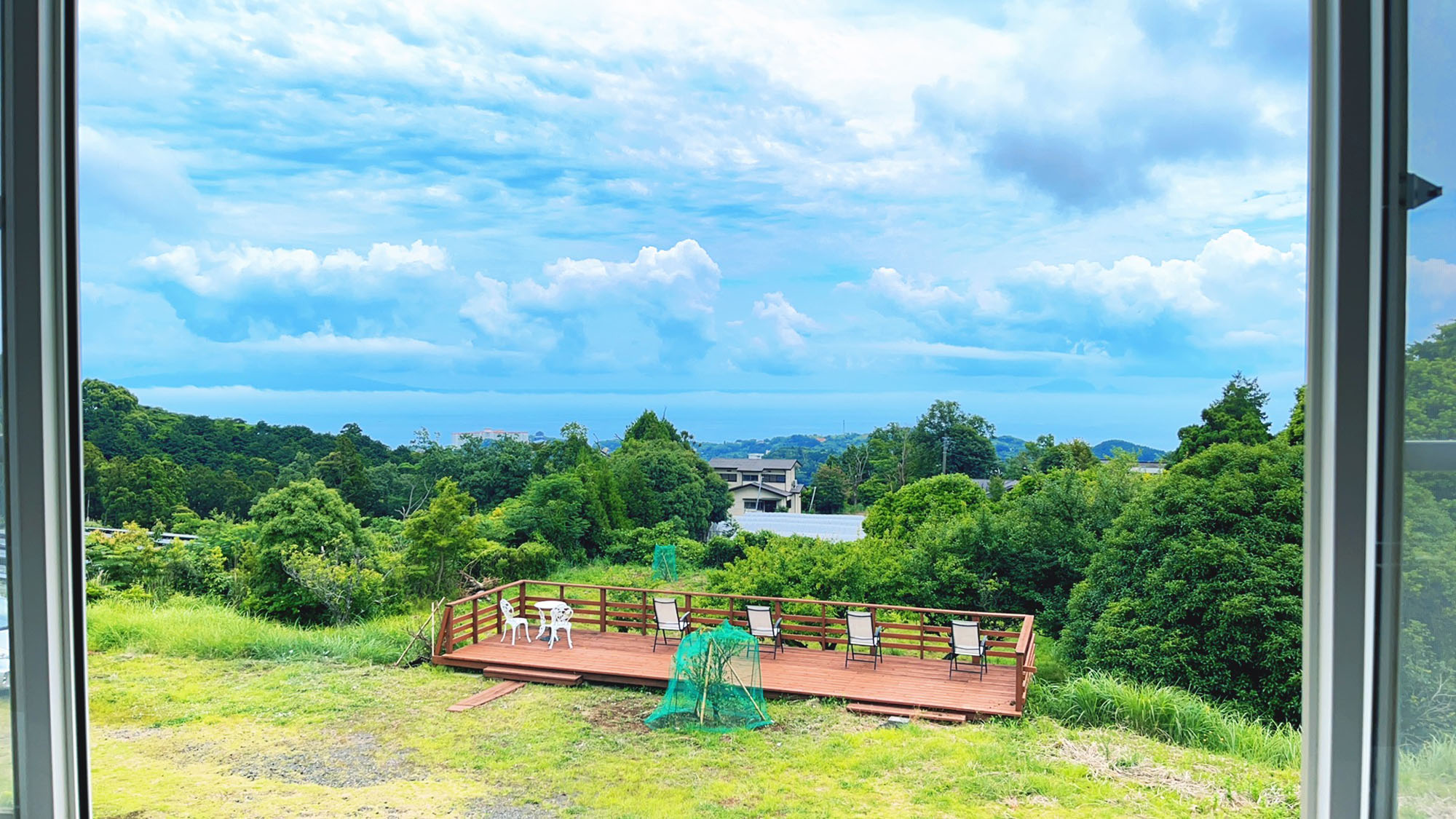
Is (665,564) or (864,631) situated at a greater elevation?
(864,631)

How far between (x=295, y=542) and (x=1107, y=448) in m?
11.1

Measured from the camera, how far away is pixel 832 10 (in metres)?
15.8

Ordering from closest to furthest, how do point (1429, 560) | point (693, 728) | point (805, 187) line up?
point (1429, 560)
point (693, 728)
point (805, 187)

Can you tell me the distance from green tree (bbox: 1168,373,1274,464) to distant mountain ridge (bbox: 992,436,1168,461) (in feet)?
0.87

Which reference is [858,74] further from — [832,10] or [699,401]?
[699,401]

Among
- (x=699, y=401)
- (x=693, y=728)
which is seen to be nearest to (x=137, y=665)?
(x=693, y=728)

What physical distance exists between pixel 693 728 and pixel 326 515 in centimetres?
692

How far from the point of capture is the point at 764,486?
612 inches

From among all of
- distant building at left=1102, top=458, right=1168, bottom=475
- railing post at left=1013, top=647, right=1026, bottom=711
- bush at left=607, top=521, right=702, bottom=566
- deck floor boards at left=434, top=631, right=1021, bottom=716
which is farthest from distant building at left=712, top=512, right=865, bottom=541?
railing post at left=1013, top=647, right=1026, bottom=711

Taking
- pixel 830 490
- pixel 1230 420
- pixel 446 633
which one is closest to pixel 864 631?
pixel 446 633

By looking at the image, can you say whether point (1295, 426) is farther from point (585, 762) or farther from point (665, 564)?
point (585, 762)

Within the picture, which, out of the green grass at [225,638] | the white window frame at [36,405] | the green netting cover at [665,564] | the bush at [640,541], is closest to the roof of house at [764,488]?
the bush at [640,541]

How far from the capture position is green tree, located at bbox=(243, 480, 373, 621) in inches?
452

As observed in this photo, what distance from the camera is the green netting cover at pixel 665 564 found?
45.8 ft
